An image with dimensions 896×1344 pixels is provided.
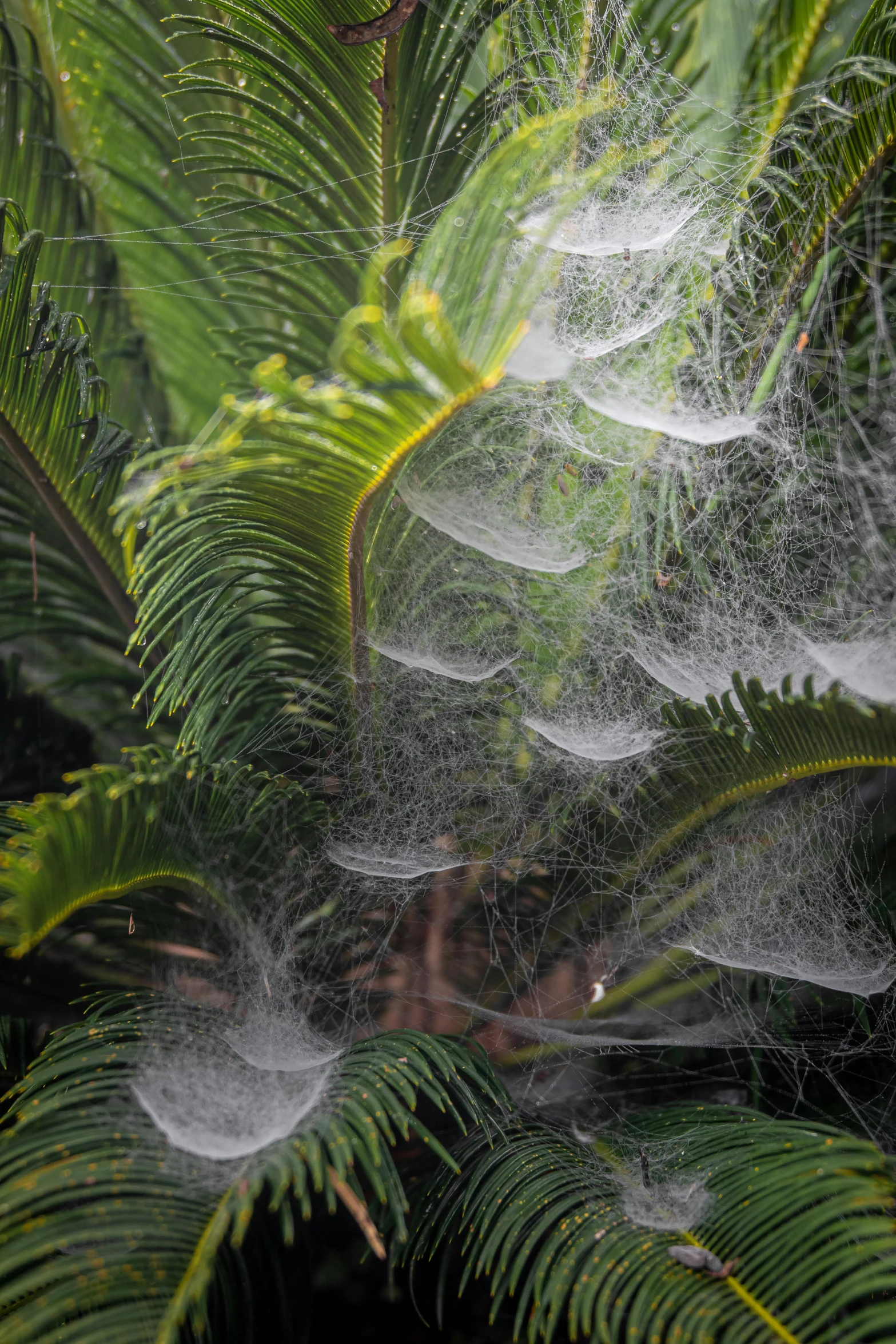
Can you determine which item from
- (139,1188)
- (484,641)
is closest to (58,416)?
(484,641)

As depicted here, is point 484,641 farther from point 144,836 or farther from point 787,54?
point 787,54

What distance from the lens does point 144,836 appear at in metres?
1.30

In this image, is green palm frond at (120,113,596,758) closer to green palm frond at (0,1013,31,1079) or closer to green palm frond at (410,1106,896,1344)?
green palm frond at (0,1013,31,1079)

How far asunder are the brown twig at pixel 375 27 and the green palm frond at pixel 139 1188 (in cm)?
177

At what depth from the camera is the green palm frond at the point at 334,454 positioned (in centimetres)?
89

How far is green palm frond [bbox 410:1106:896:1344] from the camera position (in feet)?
3.30

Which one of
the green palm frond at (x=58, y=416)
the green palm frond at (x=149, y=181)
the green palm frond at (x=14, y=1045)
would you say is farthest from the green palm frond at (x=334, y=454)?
the green palm frond at (x=149, y=181)

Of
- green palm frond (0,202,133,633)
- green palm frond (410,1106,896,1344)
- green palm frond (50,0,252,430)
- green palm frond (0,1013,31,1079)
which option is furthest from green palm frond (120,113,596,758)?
green palm frond (410,1106,896,1344)

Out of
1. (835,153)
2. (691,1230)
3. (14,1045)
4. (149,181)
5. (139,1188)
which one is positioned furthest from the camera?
(149,181)

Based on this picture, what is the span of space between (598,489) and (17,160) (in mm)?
1446

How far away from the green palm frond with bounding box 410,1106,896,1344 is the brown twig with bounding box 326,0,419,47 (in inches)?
77.2

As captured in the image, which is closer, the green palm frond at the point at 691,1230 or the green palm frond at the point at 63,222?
the green palm frond at the point at 691,1230

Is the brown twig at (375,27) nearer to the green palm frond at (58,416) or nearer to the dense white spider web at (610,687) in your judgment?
the dense white spider web at (610,687)

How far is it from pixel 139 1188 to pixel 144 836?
46cm
